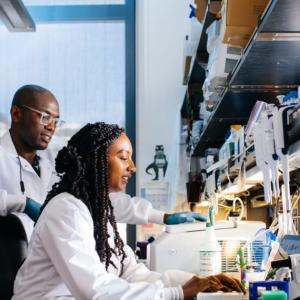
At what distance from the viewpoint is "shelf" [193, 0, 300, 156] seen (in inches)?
57.3

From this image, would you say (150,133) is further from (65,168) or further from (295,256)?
(295,256)

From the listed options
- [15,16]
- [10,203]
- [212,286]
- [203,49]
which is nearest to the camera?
[212,286]

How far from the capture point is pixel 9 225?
1.94 meters

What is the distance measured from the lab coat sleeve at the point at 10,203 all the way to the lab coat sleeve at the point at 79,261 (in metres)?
0.87

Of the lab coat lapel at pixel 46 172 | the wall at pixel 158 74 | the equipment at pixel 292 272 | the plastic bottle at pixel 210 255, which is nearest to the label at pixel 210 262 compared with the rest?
the plastic bottle at pixel 210 255

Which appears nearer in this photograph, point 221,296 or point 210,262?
point 221,296

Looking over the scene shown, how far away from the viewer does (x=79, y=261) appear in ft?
4.81

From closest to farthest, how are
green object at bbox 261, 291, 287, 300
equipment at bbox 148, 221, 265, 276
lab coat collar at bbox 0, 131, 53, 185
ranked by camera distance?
green object at bbox 261, 291, 287, 300
equipment at bbox 148, 221, 265, 276
lab coat collar at bbox 0, 131, 53, 185

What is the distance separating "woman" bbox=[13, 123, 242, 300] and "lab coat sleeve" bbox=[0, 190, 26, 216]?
0.66 m

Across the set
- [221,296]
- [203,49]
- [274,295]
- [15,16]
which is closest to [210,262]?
[221,296]

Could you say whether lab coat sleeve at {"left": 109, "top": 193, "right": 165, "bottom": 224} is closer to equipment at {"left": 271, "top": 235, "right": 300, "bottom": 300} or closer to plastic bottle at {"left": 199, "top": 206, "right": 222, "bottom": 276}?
plastic bottle at {"left": 199, "top": 206, "right": 222, "bottom": 276}

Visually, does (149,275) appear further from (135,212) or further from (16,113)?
(16,113)

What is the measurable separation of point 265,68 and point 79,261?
38.3 inches

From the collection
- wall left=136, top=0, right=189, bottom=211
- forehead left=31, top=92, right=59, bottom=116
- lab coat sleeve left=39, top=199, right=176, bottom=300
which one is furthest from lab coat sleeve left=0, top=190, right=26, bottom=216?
wall left=136, top=0, right=189, bottom=211
